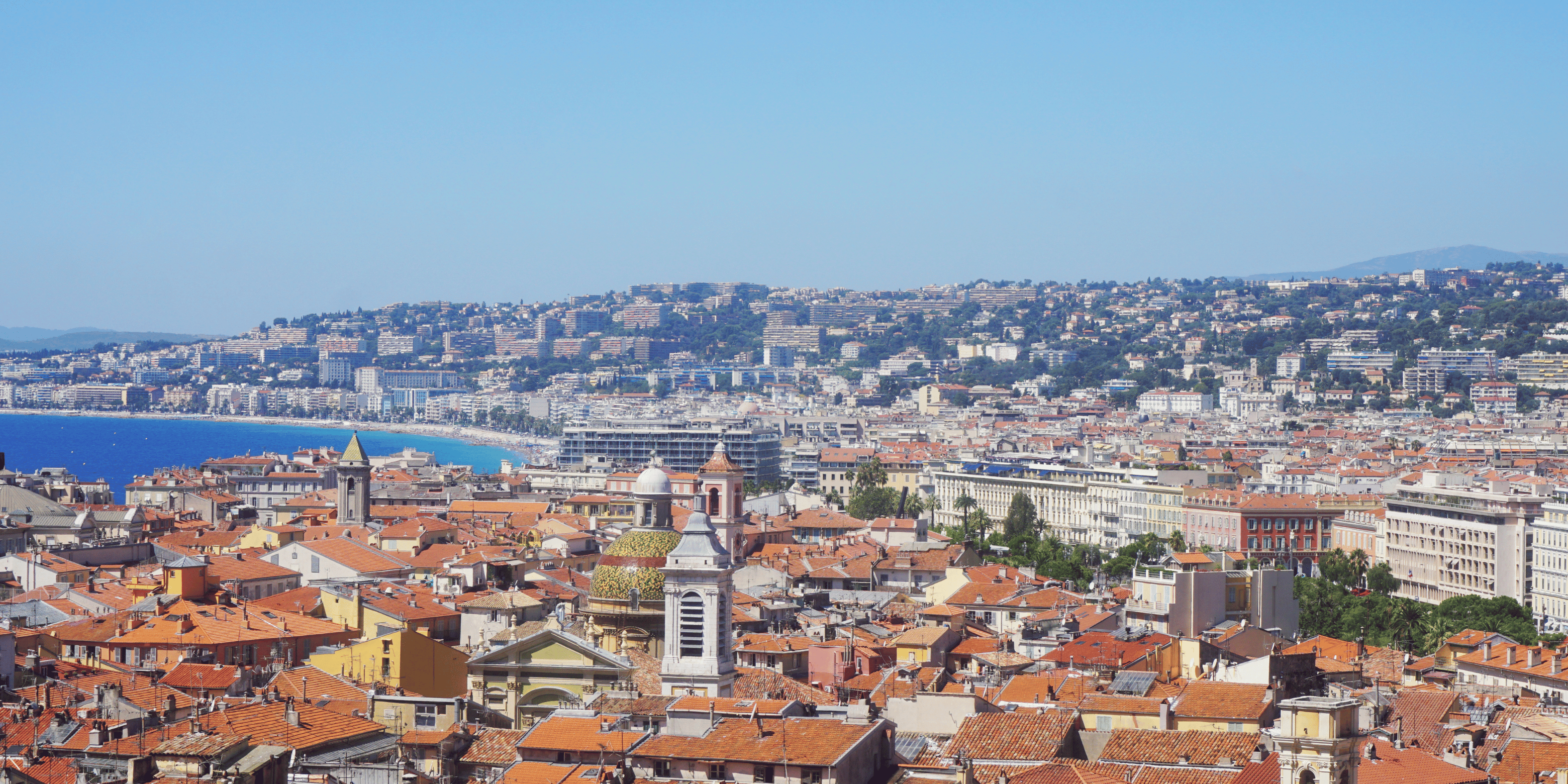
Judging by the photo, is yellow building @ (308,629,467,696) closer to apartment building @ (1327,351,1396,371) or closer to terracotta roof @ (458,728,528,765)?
terracotta roof @ (458,728,528,765)

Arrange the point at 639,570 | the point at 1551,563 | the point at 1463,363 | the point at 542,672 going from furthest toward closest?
the point at 1463,363, the point at 1551,563, the point at 639,570, the point at 542,672

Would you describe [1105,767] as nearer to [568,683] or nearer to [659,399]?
[568,683]

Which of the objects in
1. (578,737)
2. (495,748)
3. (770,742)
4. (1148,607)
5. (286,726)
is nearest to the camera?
(770,742)

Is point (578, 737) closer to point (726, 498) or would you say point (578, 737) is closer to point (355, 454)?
point (726, 498)

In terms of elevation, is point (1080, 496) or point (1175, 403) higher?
point (1080, 496)

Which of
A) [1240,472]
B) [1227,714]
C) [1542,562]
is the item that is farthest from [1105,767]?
[1240,472]

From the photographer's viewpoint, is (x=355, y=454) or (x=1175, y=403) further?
(x=1175, y=403)

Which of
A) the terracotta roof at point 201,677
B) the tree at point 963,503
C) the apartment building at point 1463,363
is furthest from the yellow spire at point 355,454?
the apartment building at point 1463,363

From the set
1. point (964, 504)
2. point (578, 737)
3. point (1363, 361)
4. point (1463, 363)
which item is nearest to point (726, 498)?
point (578, 737)
